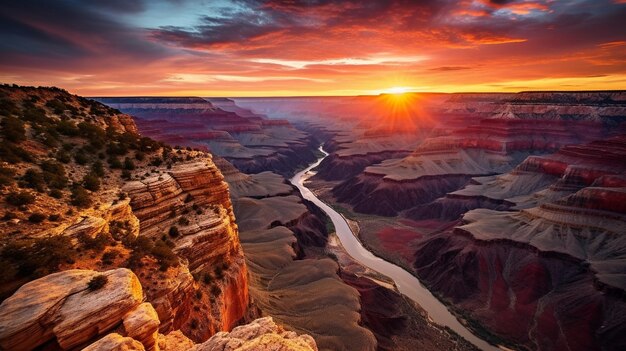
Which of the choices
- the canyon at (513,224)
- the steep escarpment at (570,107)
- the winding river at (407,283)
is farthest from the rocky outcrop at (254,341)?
the steep escarpment at (570,107)

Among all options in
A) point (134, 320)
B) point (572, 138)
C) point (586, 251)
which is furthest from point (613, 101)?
point (134, 320)

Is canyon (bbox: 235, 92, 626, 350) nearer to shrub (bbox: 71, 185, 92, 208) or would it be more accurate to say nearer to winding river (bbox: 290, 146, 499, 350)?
winding river (bbox: 290, 146, 499, 350)

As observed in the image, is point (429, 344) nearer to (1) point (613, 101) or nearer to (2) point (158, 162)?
(2) point (158, 162)

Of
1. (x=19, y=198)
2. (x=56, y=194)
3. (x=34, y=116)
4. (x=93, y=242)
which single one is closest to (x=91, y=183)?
(x=56, y=194)

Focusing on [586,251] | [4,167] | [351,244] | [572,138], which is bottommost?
[351,244]

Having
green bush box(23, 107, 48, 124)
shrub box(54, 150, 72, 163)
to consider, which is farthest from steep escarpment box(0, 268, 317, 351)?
green bush box(23, 107, 48, 124)

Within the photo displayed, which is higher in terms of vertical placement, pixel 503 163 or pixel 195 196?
pixel 195 196
